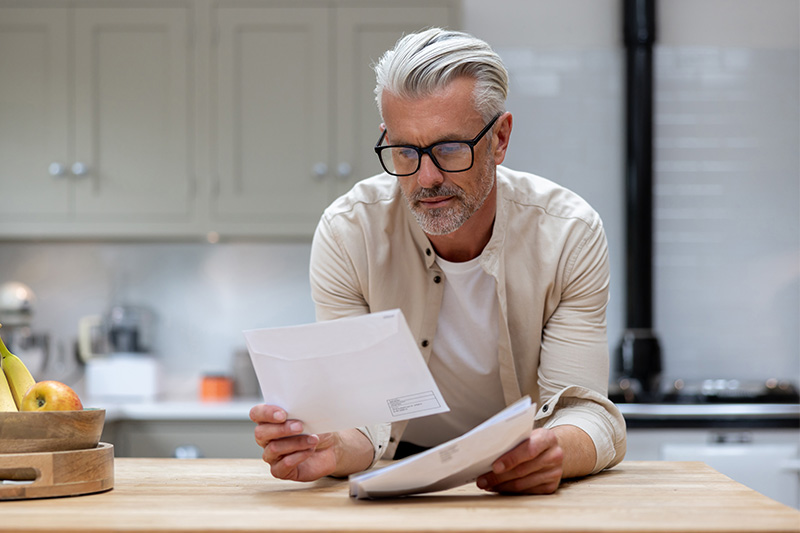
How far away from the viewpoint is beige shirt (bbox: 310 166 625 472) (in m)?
1.62

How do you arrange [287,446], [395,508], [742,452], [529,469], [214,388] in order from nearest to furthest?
[395,508] < [529,469] < [287,446] < [742,452] < [214,388]

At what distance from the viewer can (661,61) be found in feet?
12.6

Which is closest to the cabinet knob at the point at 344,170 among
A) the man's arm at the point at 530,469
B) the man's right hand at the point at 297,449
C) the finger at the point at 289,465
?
the man's right hand at the point at 297,449

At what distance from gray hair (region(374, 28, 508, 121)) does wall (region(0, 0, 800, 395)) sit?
2.26 meters

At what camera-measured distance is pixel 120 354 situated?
3.58 m

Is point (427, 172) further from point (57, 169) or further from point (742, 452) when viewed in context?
point (57, 169)

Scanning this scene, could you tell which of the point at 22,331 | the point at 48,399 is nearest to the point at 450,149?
the point at 48,399

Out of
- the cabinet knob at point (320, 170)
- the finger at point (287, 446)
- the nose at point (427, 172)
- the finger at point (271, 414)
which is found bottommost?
the finger at point (287, 446)

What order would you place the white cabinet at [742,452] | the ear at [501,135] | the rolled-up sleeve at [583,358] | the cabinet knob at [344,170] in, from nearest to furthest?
1. the rolled-up sleeve at [583,358]
2. the ear at [501,135]
3. the white cabinet at [742,452]
4. the cabinet knob at [344,170]

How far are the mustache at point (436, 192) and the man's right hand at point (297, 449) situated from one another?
424 millimetres

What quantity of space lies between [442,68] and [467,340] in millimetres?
562

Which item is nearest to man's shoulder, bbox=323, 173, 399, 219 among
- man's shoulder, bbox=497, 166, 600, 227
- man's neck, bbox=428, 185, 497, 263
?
man's neck, bbox=428, 185, 497, 263

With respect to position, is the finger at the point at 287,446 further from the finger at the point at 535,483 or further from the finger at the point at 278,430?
the finger at the point at 535,483

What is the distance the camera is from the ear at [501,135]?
1.61 metres
